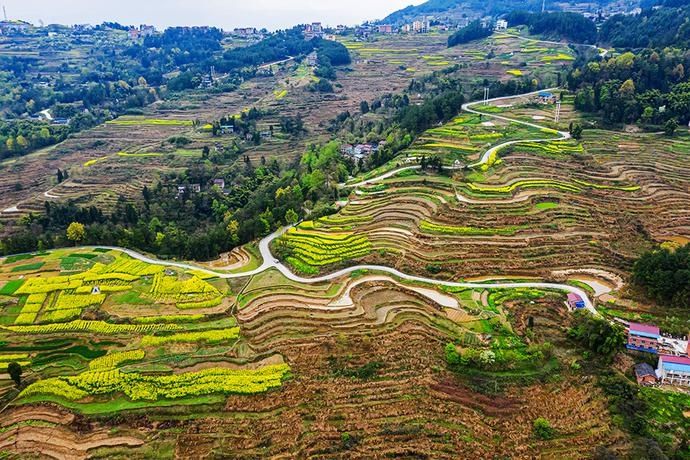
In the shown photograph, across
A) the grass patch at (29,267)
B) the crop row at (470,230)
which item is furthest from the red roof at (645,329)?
the grass patch at (29,267)

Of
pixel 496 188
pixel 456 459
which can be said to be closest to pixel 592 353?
pixel 456 459

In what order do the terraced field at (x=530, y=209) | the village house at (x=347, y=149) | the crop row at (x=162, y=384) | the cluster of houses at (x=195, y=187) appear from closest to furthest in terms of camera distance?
the crop row at (x=162, y=384) < the terraced field at (x=530, y=209) < the cluster of houses at (x=195, y=187) < the village house at (x=347, y=149)

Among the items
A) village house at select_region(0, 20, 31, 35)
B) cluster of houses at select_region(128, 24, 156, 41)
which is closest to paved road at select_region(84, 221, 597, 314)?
village house at select_region(0, 20, 31, 35)

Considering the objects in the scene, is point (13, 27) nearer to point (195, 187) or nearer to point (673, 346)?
point (195, 187)

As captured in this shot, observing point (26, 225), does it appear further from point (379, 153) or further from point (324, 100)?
point (324, 100)

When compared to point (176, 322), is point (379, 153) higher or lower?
higher

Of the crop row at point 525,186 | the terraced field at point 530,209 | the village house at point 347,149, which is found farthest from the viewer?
the village house at point 347,149

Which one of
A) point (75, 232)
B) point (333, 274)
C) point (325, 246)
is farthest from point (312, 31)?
point (333, 274)

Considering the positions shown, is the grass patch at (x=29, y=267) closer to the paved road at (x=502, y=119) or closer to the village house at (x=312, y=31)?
the paved road at (x=502, y=119)
